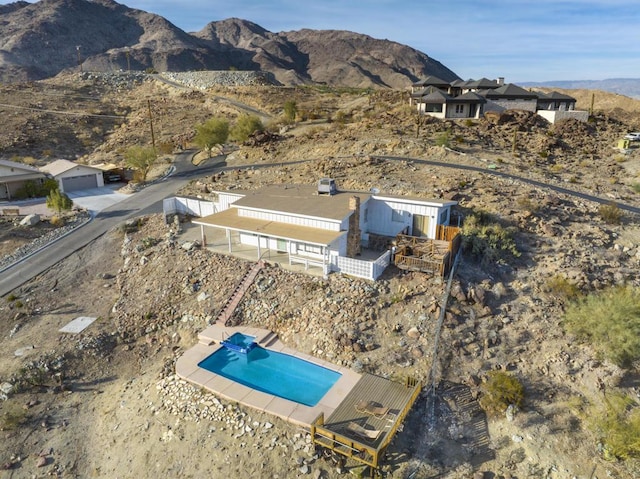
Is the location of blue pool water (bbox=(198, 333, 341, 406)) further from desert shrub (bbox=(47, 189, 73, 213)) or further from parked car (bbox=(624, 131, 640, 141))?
parked car (bbox=(624, 131, 640, 141))

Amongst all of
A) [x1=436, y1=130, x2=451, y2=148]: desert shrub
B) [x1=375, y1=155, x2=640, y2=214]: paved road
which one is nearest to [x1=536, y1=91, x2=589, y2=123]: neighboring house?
[x1=436, y1=130, x2=451, y2=148]: desert shrub

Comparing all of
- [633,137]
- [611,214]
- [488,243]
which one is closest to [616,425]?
[488,243]

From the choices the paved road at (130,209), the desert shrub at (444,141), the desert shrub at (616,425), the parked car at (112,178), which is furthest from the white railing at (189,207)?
the desert shrub at (616,425)

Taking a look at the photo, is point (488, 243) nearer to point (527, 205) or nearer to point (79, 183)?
point (527, 205)

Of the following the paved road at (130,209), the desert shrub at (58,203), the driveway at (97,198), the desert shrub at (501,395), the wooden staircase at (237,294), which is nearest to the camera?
the desert shrub at (501,395)

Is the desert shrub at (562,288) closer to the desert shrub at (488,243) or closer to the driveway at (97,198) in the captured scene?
the desert shrub at (488,243)

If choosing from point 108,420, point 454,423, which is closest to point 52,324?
point 108,420

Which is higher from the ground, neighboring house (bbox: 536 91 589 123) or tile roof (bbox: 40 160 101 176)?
neighboring house (bbox: 536 91 589 123)

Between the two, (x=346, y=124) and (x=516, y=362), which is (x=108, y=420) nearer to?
(x=516, y=362)
